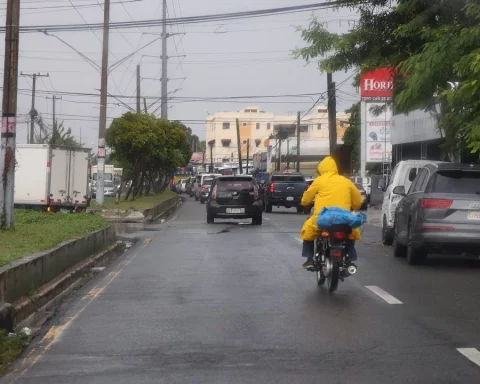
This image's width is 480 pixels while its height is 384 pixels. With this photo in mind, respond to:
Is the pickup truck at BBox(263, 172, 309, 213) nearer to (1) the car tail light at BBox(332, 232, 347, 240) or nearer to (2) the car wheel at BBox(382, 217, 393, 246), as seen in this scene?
(2) the car wheel at BBox(382, 217, 393, 246)

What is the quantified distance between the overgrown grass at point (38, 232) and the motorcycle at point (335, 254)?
4.16 metres

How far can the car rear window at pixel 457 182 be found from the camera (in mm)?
16234

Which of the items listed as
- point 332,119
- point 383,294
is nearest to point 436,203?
point 383,294

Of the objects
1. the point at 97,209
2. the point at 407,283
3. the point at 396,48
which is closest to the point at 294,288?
the point at 407,283

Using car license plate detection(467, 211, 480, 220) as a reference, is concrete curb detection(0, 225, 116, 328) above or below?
below

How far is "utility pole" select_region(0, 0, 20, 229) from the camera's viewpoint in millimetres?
18578

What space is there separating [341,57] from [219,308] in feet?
40.5

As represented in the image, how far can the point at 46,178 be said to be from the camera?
117 ft

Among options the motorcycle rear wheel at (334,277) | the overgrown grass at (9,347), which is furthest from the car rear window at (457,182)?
the overgrown grass at (9,347)

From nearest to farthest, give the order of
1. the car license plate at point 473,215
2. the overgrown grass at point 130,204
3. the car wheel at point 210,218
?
the car license plate at point 473,215 < the car wheel at point 210,218 < the overgrown grass at point 130,204

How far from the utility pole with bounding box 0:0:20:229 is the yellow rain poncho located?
766cm

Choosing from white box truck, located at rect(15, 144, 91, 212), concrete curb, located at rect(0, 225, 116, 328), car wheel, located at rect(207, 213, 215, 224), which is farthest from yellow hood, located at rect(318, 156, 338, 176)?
white box truck, located at rect(15, 144, 91, 212)

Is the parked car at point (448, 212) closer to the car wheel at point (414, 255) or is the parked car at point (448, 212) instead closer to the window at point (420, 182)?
the car wheel at point (414, 255)

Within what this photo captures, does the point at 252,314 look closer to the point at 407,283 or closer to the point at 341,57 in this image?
the point at 407,283
